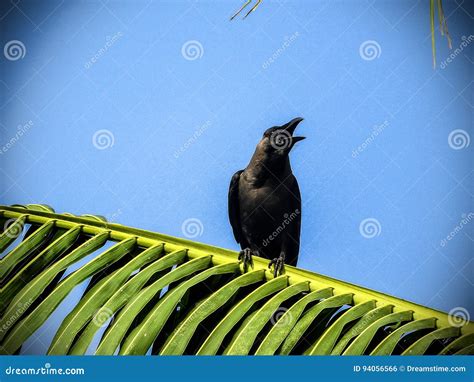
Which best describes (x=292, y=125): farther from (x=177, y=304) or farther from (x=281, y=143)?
(x=177, y=304)

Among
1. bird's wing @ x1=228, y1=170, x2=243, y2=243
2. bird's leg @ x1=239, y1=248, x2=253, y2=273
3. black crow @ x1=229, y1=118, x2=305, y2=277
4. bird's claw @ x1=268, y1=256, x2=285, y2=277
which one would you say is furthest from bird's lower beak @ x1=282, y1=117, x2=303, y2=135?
bird's leg @ x1=239, y1=248, x2=253, y2=273

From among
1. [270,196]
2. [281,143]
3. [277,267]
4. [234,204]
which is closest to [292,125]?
[281,143]

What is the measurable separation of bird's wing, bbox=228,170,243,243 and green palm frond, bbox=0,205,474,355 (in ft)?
8.04

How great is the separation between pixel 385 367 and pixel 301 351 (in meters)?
0.49

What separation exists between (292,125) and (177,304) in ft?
8.36

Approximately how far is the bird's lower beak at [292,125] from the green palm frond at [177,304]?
7.01ft

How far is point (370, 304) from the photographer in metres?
2.14

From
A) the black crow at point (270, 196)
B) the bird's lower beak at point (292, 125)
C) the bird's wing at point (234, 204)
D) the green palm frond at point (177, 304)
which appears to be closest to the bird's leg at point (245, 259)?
the green palm frond at point (177, 304)

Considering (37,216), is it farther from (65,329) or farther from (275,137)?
(275,137)

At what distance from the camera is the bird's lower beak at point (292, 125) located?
430 centimetres

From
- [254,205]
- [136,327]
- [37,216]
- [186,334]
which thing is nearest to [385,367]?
[186,334]

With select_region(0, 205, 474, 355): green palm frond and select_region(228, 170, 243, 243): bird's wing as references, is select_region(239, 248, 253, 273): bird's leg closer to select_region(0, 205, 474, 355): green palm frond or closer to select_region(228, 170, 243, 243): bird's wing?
select_region(0, 205, 474, 355): green palm frond

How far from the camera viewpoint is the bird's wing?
4.82m

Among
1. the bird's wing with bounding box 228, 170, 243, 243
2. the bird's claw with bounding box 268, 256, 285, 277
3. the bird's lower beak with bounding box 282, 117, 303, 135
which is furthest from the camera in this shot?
the bird's wing with bounding box 228, 170, 243, 243
